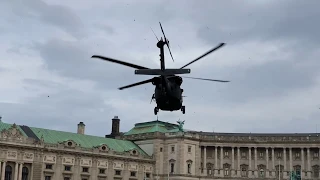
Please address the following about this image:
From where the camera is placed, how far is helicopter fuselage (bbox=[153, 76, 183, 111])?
26.0m

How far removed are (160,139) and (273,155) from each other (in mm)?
31464

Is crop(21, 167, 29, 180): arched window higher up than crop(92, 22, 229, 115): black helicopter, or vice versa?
crop(92, 22, 229, 115): black helicopter

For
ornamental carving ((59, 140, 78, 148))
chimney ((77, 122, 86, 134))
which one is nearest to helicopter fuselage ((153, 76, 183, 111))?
ornamental carving ((59, 140, 78, 148))

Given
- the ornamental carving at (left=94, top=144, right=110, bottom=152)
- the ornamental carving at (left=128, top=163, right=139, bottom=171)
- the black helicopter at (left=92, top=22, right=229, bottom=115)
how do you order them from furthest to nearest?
the ornamental carving at (left=128, top=163, right=139, bottom=171)
the ornamental carving at (left=94, top=144, right=110, bottom=152)
the black helicopter at (left=92, top=22, right=229, bottom=115)

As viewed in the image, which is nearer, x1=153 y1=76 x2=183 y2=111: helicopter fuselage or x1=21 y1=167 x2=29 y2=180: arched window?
x1=153 y1=76 x2=183 y2=111: helicopter fuselage

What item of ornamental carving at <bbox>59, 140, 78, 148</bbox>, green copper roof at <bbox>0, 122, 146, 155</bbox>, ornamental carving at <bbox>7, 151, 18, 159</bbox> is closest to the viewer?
ornamental carving at <bbox>7, 151, 18, 159</bbox>

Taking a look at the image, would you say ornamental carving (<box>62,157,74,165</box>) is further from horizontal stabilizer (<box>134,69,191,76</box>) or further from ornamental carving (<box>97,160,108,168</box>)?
horizontal stabilizer (<box>134,69,191,76</box>)

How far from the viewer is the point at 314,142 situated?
143 metres

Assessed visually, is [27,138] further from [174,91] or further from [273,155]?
[174,91]

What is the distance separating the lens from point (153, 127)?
150 meters

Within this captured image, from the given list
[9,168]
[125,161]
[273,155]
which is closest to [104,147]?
[125,161]

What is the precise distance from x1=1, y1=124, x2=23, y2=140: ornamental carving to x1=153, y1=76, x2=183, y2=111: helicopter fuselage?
94652 mm

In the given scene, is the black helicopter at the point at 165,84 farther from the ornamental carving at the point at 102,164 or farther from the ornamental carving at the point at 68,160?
the ornamental carving at the point at 102,164

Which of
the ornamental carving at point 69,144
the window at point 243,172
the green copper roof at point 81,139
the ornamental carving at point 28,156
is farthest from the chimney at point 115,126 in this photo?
the ornamental carving at point 28,156
